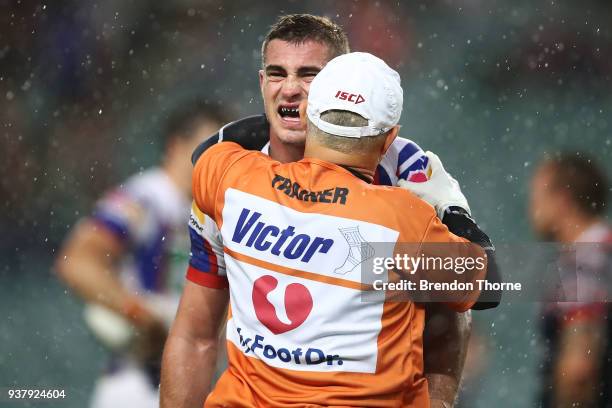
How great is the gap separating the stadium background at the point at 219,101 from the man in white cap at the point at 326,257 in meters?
3.14

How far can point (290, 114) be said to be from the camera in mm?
2414

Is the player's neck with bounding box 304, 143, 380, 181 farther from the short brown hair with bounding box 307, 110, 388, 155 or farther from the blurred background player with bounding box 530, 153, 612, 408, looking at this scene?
the blurred background player with bounding box 530, 153, 612, 408

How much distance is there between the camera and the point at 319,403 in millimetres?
1907

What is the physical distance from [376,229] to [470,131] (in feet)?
12.0

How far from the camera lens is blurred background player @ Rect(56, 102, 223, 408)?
416 centimetres

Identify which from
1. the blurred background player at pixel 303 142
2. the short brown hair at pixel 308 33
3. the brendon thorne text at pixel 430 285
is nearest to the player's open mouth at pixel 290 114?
the blurred background player at pixel 303 142

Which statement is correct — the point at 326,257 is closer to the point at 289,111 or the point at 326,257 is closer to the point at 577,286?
the point at 289,111

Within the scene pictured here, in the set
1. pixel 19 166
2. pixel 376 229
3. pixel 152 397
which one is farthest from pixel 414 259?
pixel 19 166

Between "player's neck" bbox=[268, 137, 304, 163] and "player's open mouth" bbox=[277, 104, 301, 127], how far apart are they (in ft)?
0.23

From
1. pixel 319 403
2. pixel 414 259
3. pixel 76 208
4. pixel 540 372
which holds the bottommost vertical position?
pixel 540 372

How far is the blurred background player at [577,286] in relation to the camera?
158 inches

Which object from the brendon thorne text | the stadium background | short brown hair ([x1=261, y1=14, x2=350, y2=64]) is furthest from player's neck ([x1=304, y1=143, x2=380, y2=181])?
the stadium background

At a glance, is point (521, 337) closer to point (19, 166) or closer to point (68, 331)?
point (68, 331)

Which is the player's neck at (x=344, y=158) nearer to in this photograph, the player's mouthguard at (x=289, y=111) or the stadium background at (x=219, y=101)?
the player's mouthguard at (x=289, y=111)
